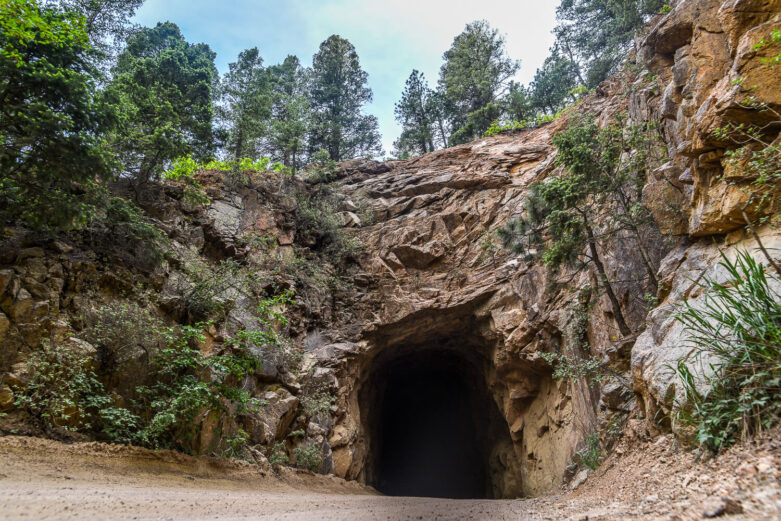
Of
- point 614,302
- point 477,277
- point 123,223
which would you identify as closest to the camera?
point 123,223

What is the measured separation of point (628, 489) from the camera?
12.5ft

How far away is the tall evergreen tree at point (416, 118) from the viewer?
26297mm

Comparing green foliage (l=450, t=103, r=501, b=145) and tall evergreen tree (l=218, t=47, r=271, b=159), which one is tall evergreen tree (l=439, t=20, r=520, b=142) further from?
tall evergreen tree (l=218, t=47, r=271, b=159)

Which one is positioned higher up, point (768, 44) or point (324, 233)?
point (324, 233)

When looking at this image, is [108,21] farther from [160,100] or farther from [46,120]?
[46,120]

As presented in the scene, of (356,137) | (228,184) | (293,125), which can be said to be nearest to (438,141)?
(356,137)

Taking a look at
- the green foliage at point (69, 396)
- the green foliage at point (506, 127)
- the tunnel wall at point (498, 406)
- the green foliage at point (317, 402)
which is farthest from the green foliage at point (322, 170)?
the green foliage at point (69, 396)

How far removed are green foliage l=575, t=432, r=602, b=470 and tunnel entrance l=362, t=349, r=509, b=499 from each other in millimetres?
7653

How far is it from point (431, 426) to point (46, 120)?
2379 centimetres

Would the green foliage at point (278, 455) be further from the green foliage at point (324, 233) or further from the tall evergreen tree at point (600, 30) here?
the tall evergreen tree at point (600, 30)

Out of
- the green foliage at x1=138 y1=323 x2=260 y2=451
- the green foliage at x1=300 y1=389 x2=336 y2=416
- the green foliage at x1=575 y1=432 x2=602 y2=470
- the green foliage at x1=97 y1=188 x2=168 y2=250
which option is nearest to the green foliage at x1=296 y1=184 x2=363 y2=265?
the green foliage at x1=300 y1=389 x2=336 y2=416

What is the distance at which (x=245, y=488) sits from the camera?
6008 millimetres

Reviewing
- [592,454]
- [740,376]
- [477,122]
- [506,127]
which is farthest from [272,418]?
[477,122]

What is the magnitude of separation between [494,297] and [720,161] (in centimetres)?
784
